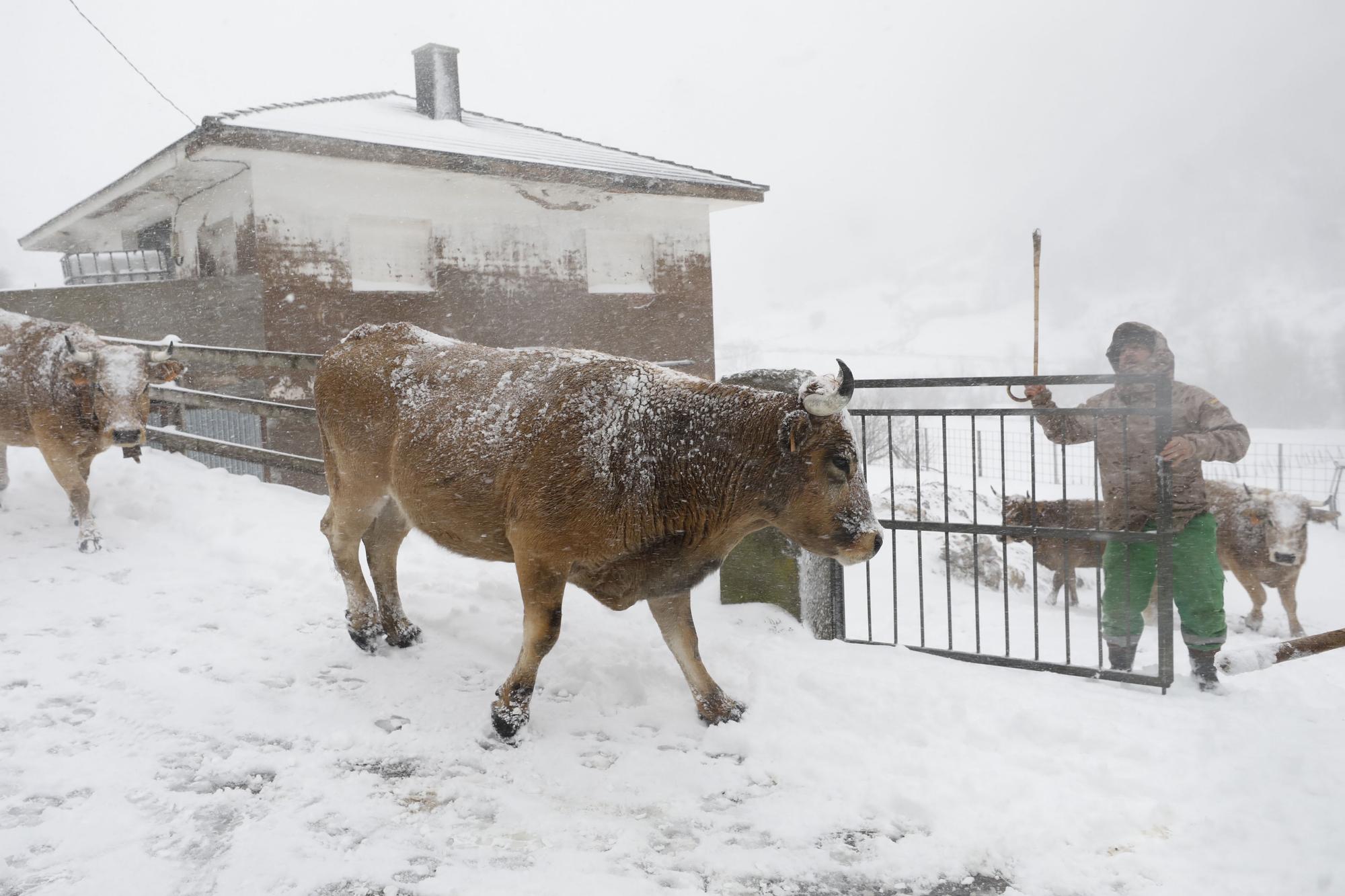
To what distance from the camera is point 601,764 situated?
342 cm

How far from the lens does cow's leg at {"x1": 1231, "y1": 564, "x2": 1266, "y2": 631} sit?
7.18 metres

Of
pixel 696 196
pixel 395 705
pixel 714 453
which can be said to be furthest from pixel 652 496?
pixel 696 196

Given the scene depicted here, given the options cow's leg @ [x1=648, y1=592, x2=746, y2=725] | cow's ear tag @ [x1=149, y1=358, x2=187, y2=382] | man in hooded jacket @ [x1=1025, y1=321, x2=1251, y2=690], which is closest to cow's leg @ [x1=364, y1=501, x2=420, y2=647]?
cow's leg @ [x1=648, y1=592, x2=746, y2=725]

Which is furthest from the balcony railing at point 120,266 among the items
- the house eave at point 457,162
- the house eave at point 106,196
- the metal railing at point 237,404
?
the metal railing at point 237,404

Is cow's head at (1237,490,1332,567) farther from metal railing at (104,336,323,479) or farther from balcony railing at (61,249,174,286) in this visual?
balcony railing at (61,249,174,286)

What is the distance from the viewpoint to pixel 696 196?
13.1 metres

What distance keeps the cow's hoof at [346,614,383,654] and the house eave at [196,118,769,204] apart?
6.74 meters

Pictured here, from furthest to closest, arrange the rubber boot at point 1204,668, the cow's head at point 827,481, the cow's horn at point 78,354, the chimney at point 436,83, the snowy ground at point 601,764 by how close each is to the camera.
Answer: the chimney at point 436,83, the cow's horn at point 78,354, the rubber boot at point 1204,668, the cow's head at point 827,481, the snowy ground at point 601,764

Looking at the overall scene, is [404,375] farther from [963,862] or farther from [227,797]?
[963,862]

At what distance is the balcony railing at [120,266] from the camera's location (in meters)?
13.4

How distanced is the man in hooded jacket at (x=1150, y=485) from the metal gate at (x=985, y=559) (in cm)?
8

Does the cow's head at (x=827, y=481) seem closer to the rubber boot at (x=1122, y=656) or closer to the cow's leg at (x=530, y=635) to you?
the cow's leg at (x=530, y=635)

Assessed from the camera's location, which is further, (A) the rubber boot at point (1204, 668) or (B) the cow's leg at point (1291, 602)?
(B) the cow's leg at point (1291, 602)

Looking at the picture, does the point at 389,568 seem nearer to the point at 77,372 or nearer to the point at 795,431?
the point at 795,431
